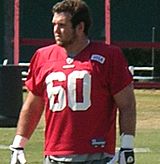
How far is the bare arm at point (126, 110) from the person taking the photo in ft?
19.9

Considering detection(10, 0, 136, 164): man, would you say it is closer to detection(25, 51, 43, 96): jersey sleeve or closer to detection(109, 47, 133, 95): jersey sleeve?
detection(109, 47, 133, 95): jersey sleeve

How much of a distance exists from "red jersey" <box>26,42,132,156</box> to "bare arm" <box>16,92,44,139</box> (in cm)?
26

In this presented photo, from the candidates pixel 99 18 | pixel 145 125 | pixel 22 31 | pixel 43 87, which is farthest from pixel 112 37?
pixel 43 87

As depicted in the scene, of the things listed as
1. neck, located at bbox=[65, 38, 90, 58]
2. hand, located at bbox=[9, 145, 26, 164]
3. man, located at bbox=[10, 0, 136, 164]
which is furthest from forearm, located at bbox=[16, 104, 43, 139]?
neck, located at bbox=[65, 38, 90, 58]

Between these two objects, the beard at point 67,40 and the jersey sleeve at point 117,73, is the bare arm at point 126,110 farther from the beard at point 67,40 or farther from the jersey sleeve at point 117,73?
the beard at point 67,40

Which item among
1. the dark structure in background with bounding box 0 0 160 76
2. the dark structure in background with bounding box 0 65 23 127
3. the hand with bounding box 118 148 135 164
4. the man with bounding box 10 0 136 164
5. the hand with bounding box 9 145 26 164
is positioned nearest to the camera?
the hand with bounding box 118 148 135 164

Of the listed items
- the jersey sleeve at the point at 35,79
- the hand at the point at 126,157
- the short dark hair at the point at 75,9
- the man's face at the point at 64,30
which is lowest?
the hand at the point at 126,157

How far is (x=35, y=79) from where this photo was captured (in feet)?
20.8

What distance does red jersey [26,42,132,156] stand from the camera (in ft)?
19.9

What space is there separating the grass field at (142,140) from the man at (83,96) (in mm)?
6477

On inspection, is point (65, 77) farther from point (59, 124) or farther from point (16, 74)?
point (16, 74)

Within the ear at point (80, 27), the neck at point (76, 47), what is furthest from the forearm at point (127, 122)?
the ear at point (80, 27)

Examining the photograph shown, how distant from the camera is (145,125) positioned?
59.7 feet

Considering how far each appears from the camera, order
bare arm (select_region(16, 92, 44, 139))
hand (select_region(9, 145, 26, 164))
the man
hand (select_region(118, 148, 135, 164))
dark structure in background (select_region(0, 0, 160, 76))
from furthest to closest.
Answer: dark structure in background (select_region(0, 0, 160, 76)) < bare arm (select_region(16, 92, 44, 139)) < hand (select_region(9, 145, 26, 164)) < the man < hand (select_region(118, 148, 135, 164))
